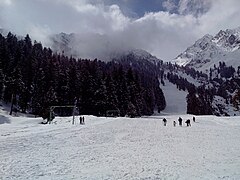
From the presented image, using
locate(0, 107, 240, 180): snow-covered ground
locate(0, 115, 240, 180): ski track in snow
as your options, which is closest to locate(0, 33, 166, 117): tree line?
locate(0, 107, 240, 180): snow-covered ground

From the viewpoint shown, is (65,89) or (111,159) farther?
(65,89)

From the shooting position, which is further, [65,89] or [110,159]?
[65,89]

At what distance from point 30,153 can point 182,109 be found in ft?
580

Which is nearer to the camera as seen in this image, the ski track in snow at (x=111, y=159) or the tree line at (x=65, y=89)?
the ski track in snow at (x=111, y=159)

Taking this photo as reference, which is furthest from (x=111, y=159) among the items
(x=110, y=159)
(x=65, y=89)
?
(x=65, y=89)

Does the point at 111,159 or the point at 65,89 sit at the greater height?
the point at 65,89

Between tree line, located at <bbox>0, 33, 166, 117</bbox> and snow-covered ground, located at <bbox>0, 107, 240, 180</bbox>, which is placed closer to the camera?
snow-covered ground, located at <bbox>0, 107, 240, 180</bbox>

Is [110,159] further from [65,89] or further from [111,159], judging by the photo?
[65,89]

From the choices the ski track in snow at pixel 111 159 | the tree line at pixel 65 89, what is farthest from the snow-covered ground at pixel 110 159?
the tree line at pixel 65 89

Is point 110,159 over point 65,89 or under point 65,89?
under

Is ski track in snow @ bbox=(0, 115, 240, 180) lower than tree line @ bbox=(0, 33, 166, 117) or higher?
lower

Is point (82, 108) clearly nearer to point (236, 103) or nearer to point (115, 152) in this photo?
point (236, 103)

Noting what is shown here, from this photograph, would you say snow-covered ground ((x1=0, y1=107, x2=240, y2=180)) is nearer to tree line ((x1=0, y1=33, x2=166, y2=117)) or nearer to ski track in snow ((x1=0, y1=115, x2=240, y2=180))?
ski track in snow ((x1=0, y1=115, x2=240, y2=180))

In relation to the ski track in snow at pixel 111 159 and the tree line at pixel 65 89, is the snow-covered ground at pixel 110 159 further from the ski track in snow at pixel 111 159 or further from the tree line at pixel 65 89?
the tree line at pixel 65 89
